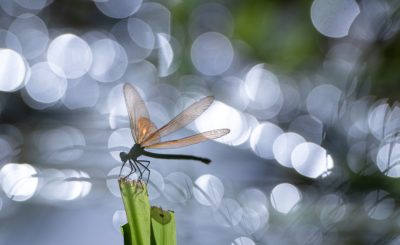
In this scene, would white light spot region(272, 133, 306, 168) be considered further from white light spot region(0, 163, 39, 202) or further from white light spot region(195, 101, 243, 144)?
white light spot region(0, 163, 39, 202)

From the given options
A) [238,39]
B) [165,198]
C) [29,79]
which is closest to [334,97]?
[238,39]

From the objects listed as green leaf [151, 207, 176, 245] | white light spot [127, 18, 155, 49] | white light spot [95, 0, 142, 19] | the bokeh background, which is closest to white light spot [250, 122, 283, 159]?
the bokeh background

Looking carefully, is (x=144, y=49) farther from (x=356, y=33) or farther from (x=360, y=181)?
(x=360, y=181)

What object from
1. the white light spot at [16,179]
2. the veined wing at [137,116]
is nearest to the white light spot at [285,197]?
the veined wing at [137,116]

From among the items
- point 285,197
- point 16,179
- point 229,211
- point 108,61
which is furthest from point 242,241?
point 108,61

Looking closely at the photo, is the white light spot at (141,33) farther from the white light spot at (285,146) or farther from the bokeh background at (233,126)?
the white light spot at (285,146)

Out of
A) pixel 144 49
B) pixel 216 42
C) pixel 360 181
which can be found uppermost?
pixel 144 49
